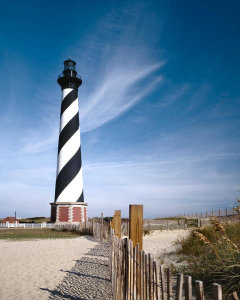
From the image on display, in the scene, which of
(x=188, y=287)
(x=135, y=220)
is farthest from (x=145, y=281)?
(x=135, y=220)

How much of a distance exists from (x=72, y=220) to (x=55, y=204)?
7.75ft

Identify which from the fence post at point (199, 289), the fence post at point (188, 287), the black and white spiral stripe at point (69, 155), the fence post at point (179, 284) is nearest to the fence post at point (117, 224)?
the fence post at point (179, 284)

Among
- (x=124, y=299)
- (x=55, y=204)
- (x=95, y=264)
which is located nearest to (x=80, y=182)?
(x=55, y=204)

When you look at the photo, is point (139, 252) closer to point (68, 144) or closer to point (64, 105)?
point (68, 144)

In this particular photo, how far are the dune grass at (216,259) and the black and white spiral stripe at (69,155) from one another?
16944 millimetres

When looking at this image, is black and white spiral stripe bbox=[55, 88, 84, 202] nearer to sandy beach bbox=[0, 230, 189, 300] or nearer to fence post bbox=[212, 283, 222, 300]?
sandy beach bbox=[0, 230, 189, 300]

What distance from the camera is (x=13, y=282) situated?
21.2ft

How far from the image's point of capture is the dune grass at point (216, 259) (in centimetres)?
448

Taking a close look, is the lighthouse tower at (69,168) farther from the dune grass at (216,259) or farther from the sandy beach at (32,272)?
the dune grass at (216,259)

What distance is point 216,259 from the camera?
607 cm

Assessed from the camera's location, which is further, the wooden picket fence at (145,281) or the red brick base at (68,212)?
the red brick base at (68,212)

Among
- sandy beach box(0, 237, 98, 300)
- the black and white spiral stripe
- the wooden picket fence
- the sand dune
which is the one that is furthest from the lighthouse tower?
the wooden picket fence

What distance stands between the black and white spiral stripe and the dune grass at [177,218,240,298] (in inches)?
667

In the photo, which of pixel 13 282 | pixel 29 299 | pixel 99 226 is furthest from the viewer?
pixel 99 226
